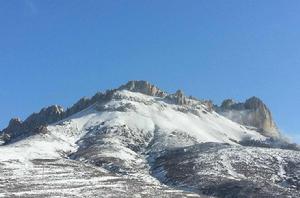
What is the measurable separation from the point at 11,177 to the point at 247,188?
1392 inches

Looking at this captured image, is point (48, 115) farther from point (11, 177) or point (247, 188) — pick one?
point (247, 188)

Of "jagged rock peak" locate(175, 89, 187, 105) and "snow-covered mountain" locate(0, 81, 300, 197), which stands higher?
"jagged rock peak" locate(175, 89, 187, 105)

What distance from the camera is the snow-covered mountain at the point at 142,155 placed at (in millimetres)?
89750

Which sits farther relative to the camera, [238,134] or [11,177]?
[238,134]

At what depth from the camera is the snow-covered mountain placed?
89.8 m

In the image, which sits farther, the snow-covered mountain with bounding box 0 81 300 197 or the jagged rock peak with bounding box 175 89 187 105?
the jagged rock peak with bounding box 175 89 187 105

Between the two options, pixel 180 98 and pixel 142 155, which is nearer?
pixel 142 155

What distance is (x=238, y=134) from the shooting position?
595 ft

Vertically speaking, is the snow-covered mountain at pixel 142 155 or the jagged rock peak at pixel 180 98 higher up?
the jagged rock peak at pixel 180 98

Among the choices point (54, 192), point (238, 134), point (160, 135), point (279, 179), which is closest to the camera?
point (54, 192)

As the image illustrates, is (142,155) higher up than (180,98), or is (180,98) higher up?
(180,98)

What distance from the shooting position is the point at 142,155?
136125mm

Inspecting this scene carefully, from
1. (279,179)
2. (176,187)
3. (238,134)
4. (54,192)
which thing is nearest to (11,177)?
(54,192)

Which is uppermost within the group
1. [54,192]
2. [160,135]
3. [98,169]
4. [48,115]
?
[48,115]
